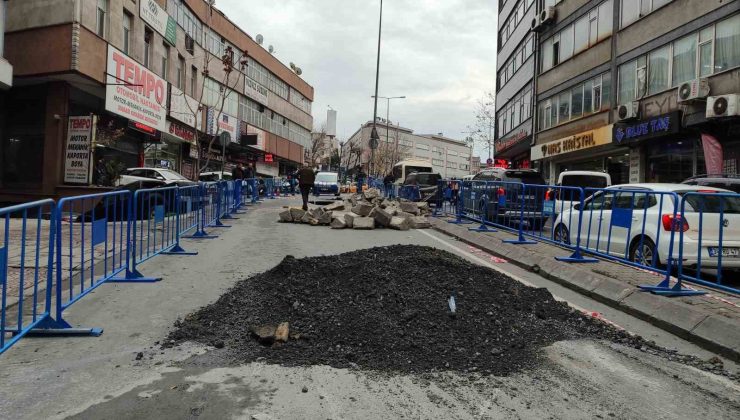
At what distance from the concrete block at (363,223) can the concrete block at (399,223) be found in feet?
1.80

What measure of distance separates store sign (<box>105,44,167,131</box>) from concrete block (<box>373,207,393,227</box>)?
11398mm

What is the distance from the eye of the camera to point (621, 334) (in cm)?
509

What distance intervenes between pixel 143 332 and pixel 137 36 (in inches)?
838

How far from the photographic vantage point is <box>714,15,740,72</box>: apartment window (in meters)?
16.0

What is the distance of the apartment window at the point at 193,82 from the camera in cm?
3196

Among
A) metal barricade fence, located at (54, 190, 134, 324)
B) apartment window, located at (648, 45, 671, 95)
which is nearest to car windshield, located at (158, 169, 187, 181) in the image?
metal barricade fence, located at (54, 190, 134, 324)

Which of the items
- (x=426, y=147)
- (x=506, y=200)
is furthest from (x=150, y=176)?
(x=426, y=147)

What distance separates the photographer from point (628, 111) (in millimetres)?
20875

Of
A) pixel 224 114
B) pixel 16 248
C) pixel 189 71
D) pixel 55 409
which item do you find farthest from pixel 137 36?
pixel 55 409

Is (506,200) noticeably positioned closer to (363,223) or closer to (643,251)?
(363,223)

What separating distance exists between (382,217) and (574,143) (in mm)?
15576

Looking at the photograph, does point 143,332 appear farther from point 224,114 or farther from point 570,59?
point 224,114

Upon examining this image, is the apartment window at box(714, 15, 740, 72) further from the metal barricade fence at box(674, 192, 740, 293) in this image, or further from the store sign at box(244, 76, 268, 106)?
the store sign at box(244, 76, 268, 106)

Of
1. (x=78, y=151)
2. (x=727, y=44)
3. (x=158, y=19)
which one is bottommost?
(x=78, y=151)
